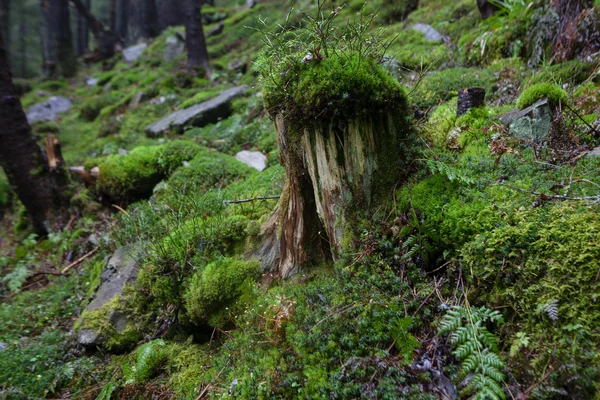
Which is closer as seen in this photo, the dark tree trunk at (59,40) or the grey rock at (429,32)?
the grey rock at (429,32)

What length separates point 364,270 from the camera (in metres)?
2.80

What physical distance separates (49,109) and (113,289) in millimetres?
16644

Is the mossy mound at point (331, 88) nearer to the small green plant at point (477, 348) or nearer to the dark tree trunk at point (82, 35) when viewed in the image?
the small green plant at point (477, 348)

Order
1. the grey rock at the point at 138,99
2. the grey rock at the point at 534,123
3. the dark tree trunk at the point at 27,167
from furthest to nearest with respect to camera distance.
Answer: the grey rock at the point at 138,99
the dark tree trunk at the point at 27,167
the grey rock at the point at 534,123

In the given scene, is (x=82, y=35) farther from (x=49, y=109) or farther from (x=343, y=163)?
(x=343, y=163)

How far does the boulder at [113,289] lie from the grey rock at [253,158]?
8.19ft

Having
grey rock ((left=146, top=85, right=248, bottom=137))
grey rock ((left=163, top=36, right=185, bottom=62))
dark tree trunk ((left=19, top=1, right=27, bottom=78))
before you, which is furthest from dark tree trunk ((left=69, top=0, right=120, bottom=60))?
dark tree trunk ((left=19, top=1, right=27, bottom=78))

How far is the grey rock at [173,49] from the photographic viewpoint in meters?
17.0

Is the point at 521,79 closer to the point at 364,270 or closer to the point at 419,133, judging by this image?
the point at 419,133

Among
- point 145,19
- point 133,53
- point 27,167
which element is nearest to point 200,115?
point 27,167

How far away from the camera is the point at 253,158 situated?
659 cm

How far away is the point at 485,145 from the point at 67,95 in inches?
862

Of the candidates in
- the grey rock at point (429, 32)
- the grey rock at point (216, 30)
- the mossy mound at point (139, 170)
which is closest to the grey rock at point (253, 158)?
the mossy mound at point (139, 170)

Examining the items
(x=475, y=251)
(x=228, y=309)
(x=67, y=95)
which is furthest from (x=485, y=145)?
(x=67, y=95)
